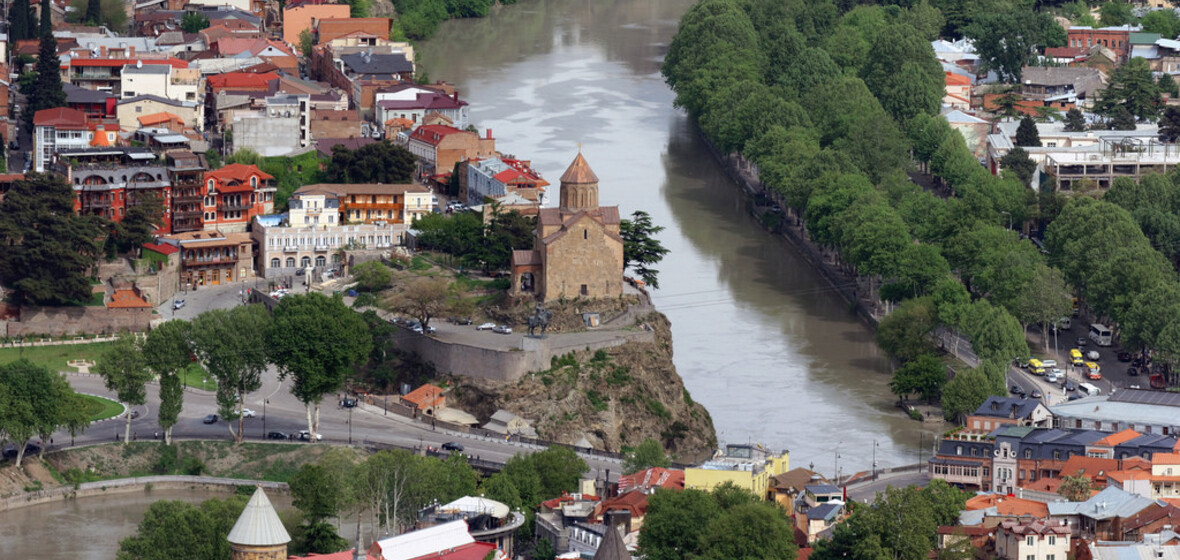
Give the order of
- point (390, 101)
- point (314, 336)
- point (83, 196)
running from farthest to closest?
point (390, 101), point (83, 196), point (314, 336)

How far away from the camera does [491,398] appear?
9688 cm

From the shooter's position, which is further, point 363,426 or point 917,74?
point 917,74

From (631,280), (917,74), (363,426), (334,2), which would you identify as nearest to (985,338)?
(631,280)

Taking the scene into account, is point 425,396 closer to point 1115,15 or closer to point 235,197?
point 235,197

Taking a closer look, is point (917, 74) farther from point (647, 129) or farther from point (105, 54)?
point (105, 54)

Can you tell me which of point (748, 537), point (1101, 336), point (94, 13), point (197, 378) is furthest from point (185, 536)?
point (94, 13)

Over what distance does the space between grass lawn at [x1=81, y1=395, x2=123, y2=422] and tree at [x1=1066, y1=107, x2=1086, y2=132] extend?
51324 millimetres

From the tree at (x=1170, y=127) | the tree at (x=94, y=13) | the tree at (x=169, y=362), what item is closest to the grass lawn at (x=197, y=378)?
the tree at (x=169, y=362)

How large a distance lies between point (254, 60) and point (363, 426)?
4229 centimetres

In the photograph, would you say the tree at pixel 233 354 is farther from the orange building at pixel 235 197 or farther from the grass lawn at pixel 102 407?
the orange building at pixel 235 197

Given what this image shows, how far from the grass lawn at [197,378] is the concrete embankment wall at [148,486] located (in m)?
7.38

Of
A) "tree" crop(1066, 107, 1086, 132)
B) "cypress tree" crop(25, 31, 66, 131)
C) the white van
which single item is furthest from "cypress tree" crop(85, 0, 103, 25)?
the white van

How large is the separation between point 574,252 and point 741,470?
675 inches

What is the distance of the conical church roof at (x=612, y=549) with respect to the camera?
73312 mm
